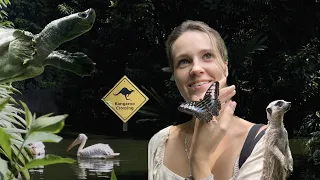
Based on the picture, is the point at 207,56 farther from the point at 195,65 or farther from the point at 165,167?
the point at 165,167

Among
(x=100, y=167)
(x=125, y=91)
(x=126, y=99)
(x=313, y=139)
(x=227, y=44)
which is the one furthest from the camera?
(x=227, y=44)

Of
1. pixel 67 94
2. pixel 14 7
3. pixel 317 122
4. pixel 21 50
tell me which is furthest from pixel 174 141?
pixel 14 7

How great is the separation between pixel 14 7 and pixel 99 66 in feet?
12.7

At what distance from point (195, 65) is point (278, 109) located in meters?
0.15

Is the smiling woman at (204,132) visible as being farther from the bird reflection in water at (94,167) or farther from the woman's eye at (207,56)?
the bird reflection in water at (94,167)

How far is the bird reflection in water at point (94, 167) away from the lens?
21.2ft

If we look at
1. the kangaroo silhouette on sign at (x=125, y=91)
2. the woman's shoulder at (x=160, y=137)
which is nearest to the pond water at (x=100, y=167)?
the kangaroo silhouette on sign at (x=125, y=91)

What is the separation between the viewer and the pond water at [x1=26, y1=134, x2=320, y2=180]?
6387mm

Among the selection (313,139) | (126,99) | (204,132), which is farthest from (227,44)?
(204,132)

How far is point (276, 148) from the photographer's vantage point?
2.74 ft

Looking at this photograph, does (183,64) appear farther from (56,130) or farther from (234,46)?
(234,46)

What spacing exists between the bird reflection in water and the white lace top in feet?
17.4

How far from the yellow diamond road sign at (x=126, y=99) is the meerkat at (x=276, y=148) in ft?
17.2

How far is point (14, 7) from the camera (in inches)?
577
